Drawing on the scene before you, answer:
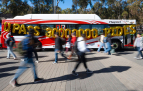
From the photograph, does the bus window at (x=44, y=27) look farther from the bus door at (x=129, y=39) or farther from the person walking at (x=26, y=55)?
the person walking at (x=26, y=55)

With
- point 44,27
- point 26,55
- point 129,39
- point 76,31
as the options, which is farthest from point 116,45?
point 26,55

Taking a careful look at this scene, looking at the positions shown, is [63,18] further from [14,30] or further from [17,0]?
[17,0]

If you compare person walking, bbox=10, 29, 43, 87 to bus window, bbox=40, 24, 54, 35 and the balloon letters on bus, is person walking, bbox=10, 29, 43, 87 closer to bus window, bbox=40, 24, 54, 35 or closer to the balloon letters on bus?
the balloon letters on bus

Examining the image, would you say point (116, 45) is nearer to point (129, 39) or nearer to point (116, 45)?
point (116, 45)

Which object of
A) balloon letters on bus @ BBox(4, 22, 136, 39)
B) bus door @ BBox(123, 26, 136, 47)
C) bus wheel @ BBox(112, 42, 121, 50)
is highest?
balloon letters on bus @ BBox(4, 22, 136, 39)

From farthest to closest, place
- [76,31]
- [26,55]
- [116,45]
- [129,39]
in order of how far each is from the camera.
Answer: [129,39], [116,45], [76,31], [26,55]

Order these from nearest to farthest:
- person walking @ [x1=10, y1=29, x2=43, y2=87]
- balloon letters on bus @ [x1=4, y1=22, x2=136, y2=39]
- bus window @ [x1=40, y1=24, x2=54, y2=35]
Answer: person walking @ [x1=10, y1=29, x2=43, y2=87] < balloon letters on bus @ [x1=4, y1=22, x2=136, y2=39] < bus window @ [x1=40, y1=24, x2=54, y2=35]

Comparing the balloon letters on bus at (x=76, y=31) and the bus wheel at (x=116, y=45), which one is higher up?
the balloon letters on bus at (x=76, y=31)

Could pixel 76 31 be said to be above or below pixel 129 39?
above

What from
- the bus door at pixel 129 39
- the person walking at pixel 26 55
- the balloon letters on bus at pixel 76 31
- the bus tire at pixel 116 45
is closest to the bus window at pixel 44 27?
the balloon letters on bus at pixel 76 31

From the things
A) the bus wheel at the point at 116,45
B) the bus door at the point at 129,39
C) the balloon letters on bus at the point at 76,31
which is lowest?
the bus wheel at the point at 116,45

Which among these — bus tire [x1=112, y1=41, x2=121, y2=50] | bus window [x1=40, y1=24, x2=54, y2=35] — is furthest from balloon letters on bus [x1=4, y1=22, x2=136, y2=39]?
bus tire [x1=112, y1=41, x2=121, y2=50]

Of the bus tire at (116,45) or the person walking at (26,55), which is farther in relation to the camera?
the bus tire at (116,45)

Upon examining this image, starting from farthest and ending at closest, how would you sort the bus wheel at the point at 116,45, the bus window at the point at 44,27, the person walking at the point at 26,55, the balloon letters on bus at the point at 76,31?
the bus wheel at the point at 116,45, the bus window at the point at 44,27, the balloon letters on bus at the point at 76,31, the person walking at the point at 26,55
